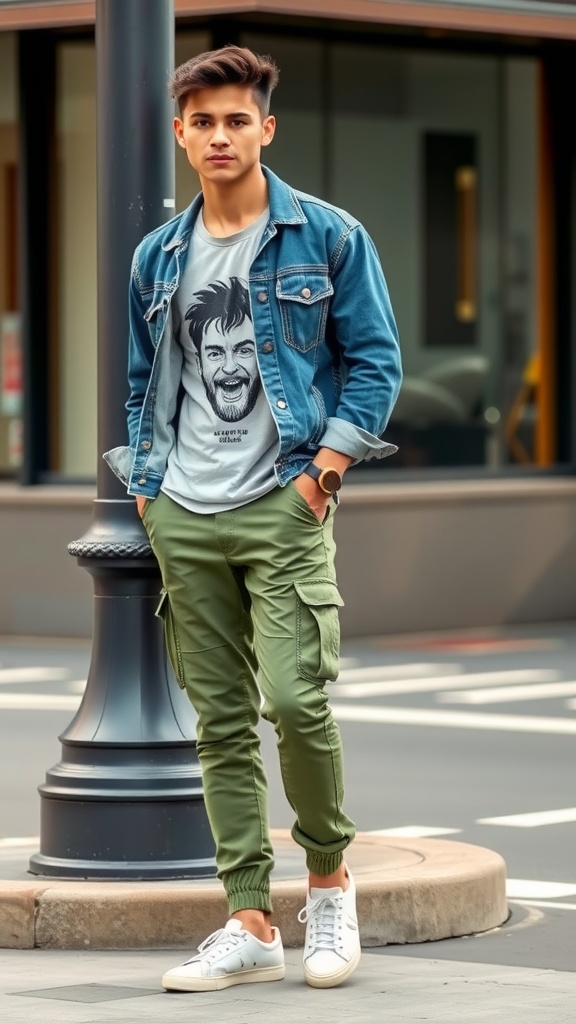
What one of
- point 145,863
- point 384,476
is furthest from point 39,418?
point 145,863

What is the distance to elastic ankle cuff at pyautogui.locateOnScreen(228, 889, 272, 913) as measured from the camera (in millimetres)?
5070

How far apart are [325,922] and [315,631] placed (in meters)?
0.65

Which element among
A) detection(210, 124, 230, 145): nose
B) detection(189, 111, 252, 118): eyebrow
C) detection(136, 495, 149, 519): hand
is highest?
detection(189, 111, 252, 118): eyebrow

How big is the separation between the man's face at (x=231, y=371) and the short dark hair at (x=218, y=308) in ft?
0.05

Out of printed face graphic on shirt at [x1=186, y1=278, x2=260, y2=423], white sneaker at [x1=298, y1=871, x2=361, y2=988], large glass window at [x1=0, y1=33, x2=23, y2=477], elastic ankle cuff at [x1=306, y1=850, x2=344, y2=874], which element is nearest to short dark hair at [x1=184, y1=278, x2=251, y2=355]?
printed face graphic on shirt at [x1=186, y1=278, x2=260, y2=423]

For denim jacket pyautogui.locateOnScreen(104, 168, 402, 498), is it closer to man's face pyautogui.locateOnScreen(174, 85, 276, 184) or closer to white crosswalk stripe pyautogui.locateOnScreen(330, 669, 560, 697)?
man's face pyautogui.locateOnScreen(174, 85, 276, 184)

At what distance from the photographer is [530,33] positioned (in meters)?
14.1

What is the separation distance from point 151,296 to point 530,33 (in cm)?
936

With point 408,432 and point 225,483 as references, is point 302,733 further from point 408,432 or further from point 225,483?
point 408,432

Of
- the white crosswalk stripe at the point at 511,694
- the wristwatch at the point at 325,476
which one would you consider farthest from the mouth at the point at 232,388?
the white crosswalk stripe at the point at 511,694

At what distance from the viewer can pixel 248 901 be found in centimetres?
507

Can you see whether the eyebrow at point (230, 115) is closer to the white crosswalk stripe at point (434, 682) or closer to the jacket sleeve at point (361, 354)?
the jacket sleeve at point (361, 354)

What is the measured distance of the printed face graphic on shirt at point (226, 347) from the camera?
5008 millimetres

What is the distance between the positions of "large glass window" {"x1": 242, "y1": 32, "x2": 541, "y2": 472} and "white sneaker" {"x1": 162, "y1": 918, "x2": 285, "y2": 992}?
960cm
